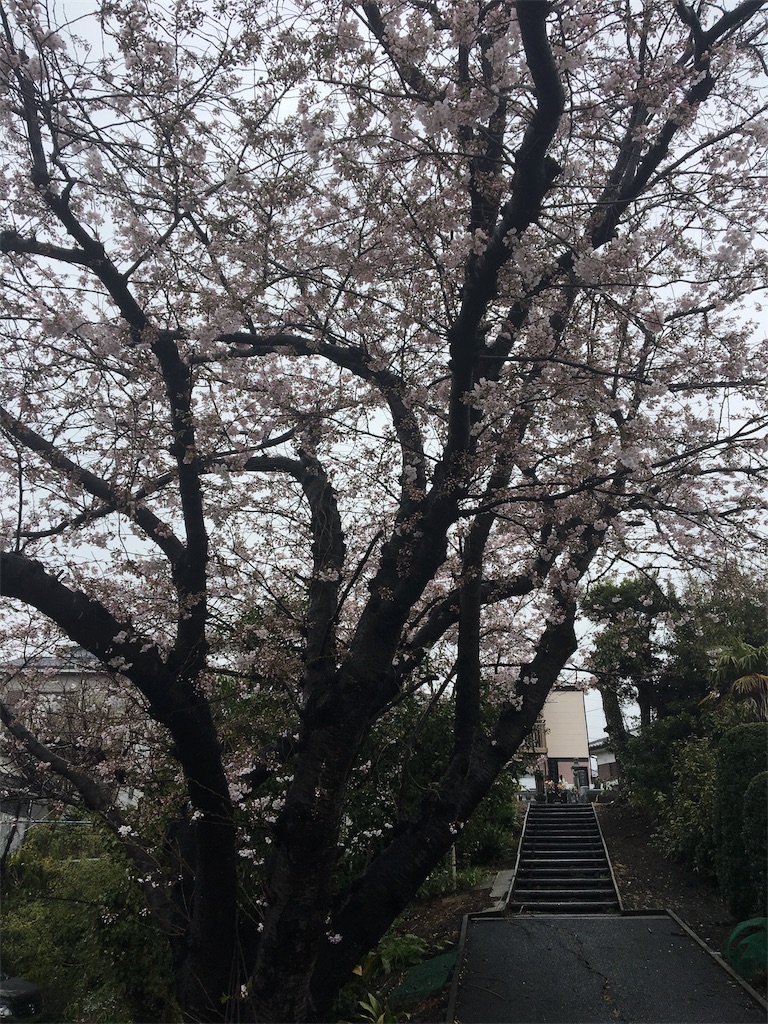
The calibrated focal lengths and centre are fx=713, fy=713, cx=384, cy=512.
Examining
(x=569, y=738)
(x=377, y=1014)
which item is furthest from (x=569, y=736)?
(x=377, y=1014)

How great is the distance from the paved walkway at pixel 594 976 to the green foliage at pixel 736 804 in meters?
0.60

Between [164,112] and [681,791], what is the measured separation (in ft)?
36.0

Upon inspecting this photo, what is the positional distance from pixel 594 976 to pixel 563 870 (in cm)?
402

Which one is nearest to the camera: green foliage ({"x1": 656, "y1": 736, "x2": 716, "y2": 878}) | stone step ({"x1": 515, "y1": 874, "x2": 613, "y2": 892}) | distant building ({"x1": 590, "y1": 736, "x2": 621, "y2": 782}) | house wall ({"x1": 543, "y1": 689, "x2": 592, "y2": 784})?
green foliage ({"x1": 656, "y1": 736, "x2": 716, "y2": 878})

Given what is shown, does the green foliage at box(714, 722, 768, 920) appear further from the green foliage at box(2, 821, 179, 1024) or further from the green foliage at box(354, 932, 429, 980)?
the green foliage at box(2, 821, 179, 1024)

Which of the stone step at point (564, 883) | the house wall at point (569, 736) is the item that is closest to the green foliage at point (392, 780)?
the stone step at point (564, 883)

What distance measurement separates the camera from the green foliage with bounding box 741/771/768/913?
5.95 metres

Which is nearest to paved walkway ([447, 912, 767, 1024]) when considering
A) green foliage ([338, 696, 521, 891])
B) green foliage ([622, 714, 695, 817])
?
green foliage ([338, 696, 521, 891])

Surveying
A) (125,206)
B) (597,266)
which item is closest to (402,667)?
(597,266)

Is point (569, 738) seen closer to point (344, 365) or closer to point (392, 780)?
point (392, 780)

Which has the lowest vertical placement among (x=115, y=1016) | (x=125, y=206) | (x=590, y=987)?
(x=115, y=1016)

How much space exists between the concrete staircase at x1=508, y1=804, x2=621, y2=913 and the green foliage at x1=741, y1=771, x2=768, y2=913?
2384mm

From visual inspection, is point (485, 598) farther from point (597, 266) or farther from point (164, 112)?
point (164, 112)

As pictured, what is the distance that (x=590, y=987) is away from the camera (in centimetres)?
587
